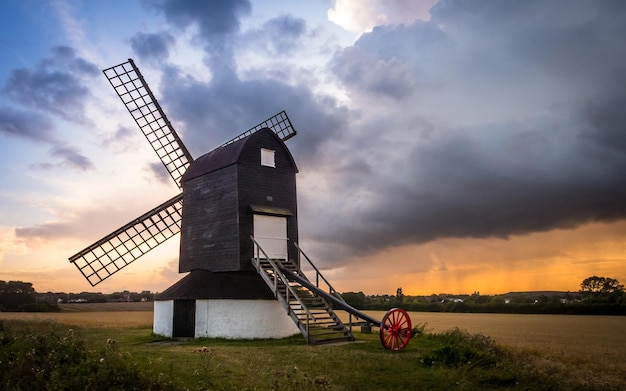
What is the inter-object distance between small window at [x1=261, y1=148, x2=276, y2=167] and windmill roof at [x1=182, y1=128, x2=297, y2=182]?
925 mm

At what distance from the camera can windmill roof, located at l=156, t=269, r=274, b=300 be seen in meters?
22.9

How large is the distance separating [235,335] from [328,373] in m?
10.0

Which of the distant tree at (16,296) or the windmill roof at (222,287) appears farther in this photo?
the distant tree at (16,296)

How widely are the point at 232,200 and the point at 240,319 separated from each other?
18.9ft

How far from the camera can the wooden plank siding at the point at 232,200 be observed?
23.9m

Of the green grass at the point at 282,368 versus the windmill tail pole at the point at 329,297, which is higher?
the windmill tail pole at the point at 329,297

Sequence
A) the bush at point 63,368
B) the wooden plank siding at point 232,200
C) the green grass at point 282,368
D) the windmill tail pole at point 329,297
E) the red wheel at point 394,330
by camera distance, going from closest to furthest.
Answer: the bush at point 63,368
the green grass at point 282,368
the red wheel at point 394,330
the windmill tail pole at point 329,297
the wooden plank siding at point 232,200

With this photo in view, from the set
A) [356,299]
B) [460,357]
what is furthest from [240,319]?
[356,299]

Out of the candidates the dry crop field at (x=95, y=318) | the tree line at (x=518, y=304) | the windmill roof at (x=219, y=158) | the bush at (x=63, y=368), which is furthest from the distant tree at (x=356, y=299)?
the bush at (x=63, y=368)

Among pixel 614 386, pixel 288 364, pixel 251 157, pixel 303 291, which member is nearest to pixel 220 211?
pixel 251 157

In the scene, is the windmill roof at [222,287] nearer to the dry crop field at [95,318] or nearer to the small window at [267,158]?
the small window at [267,158]

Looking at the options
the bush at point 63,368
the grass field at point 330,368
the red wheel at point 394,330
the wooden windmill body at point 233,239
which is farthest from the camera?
the wooden windmill body at point 233,239

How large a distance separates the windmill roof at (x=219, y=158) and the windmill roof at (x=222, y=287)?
550cm

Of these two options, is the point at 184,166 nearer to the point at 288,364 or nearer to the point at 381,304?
the point at 288,364
